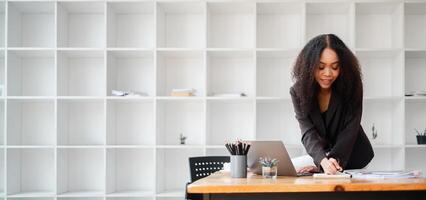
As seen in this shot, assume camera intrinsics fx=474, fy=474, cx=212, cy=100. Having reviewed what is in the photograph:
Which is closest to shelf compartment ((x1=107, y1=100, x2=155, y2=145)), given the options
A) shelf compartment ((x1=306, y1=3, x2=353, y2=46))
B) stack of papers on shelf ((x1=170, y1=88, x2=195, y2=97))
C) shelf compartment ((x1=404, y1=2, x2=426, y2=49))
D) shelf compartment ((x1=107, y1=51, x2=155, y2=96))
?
shelf compartment ((x1=107, y1=51, x2=155, y2=96))

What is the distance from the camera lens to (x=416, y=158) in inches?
170

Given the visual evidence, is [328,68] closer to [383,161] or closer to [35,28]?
[383,161]

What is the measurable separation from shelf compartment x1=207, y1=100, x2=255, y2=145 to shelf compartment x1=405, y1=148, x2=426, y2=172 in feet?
4.73

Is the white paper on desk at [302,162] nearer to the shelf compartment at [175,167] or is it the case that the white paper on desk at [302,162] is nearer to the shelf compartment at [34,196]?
the shelf compartment at [175,167]

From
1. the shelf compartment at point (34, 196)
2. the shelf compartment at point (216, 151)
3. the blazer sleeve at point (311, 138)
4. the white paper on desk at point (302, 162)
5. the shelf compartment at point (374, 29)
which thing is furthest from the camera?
the shelf compartment at point (374, 29)

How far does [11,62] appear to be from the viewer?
418 centimetres

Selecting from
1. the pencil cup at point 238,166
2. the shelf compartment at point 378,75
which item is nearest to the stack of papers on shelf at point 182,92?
the shelf compartment at point 378,75

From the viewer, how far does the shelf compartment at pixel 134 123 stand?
446 cm

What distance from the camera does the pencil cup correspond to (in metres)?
1.96

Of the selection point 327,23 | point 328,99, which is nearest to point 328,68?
point 328,99

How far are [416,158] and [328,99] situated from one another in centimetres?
245

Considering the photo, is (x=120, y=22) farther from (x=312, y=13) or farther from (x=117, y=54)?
(x=312, y=13)

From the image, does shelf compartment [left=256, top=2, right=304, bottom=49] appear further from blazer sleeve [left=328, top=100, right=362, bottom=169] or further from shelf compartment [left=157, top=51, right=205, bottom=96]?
blazer sleeve [left=328, top=100, right=362, bottom=169]

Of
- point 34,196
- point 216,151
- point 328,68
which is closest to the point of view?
point 328,68
